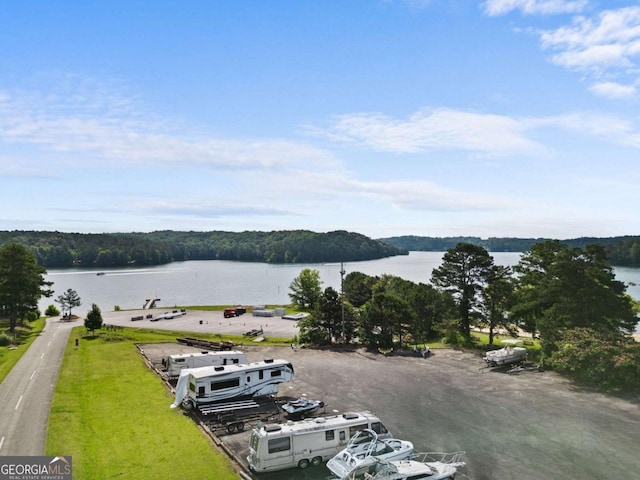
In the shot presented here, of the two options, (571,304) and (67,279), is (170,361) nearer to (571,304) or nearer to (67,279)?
(571,304)

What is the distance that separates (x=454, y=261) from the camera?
57.8 meters

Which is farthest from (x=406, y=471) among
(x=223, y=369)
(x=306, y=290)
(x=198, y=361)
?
(x=306, y=290)

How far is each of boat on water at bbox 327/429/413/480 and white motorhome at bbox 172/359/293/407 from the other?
1175 centimetres

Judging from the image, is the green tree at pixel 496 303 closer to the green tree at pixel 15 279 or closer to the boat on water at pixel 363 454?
the boat on water at pixel 363 454

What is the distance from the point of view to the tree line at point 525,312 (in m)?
36.3

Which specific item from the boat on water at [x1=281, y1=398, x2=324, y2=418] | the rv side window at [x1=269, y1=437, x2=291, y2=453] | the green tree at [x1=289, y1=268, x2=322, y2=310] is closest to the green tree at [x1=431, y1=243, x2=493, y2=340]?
the boat on water at [x1=281, y1=398, x2=324, y2=418]

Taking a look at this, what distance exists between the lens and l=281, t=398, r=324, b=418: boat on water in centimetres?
2898

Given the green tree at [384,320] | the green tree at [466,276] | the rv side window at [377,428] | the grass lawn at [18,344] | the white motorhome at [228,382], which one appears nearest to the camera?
the rv side window at [377,428]

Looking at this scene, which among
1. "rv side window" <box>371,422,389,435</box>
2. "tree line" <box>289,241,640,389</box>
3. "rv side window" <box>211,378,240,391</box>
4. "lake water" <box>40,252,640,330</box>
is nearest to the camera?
"rv side window" <box>371,422,389,435</box>

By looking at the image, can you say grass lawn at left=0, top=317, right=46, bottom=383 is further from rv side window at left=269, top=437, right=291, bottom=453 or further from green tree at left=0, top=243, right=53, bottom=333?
rv side window at left=269, top=437, right=291, bottom=453

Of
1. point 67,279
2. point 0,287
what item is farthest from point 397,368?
point 67,279

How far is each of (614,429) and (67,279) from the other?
652 feet

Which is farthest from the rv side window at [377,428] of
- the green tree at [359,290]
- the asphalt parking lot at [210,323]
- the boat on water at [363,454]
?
the green tree at [359,290]

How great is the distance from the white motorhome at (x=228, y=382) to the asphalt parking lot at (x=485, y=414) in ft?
8.28
